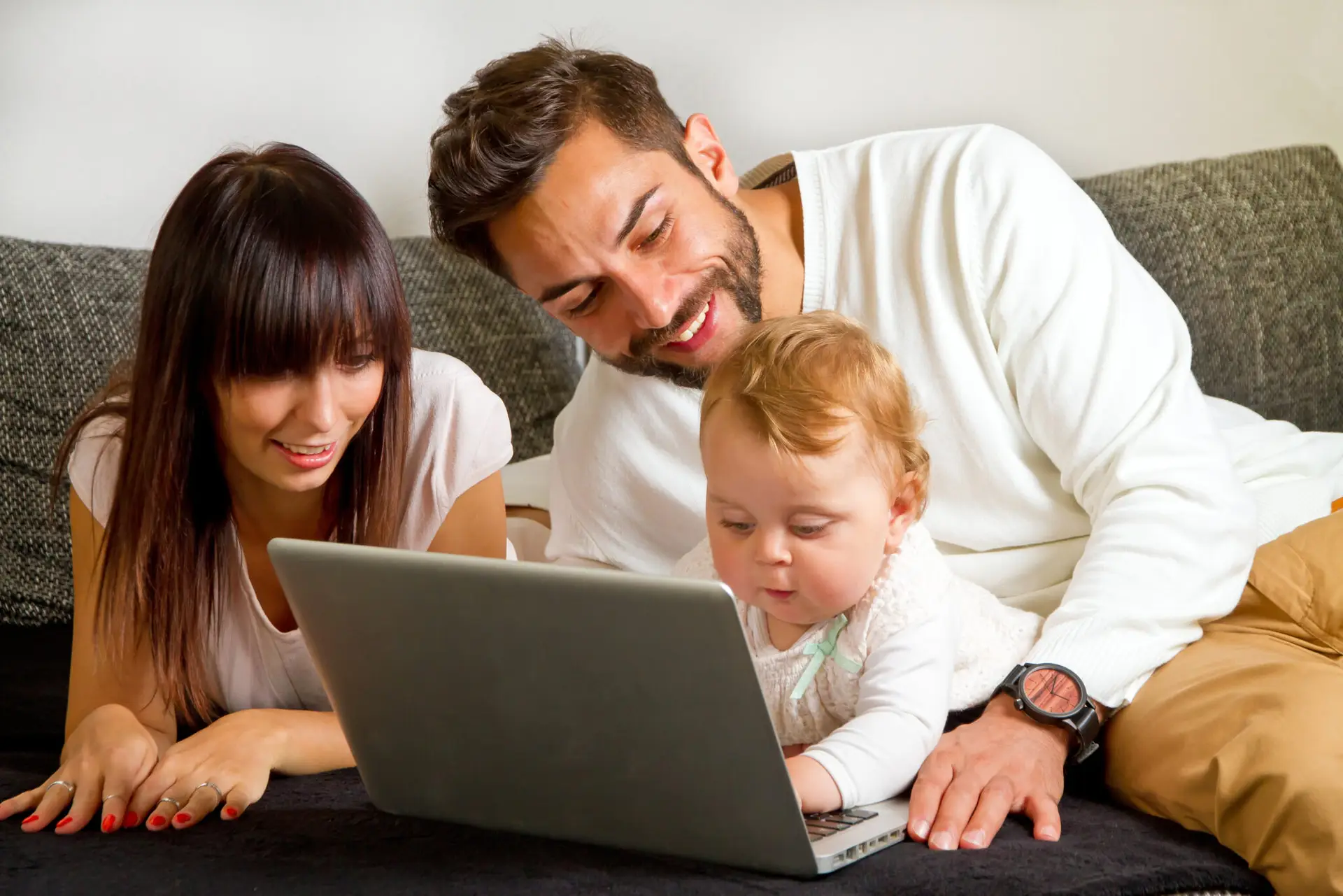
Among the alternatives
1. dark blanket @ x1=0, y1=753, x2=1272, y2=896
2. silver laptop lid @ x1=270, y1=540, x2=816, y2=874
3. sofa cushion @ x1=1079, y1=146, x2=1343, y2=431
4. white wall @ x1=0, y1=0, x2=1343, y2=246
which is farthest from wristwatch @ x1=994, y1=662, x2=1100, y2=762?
white wall @ x1=0, y1=0, x2=1343, y2=246

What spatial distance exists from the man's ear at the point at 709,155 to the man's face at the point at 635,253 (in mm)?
48

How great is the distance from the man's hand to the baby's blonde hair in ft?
0.74

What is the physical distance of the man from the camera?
1.37 metres

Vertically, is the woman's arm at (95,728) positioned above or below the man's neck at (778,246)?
below

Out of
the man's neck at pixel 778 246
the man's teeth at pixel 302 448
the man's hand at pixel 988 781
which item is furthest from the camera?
the man's neck at pixel 778 246

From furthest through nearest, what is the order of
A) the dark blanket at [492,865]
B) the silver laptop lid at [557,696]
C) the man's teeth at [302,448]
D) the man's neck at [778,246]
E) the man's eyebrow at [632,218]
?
1. the man's neck at [778,246]
2. the man's eyebrow at [632,218]
3. the man's teeth at [302,448]
4. the dark blanket at [492,865]
5. the silver laptop lid at [557,696]

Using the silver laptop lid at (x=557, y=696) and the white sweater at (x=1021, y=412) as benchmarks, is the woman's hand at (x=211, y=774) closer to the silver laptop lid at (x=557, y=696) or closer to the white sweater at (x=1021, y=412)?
the silver laptop lid at (x=557, y=696)

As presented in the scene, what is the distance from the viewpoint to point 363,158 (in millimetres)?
2078

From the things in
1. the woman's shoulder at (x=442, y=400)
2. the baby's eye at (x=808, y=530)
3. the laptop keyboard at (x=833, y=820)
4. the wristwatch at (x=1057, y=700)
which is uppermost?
the woman's shoulder at (x=442, y=400)

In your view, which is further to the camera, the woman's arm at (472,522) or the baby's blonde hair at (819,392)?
the woman's arm at (472,522)

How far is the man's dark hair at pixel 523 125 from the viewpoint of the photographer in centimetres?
149

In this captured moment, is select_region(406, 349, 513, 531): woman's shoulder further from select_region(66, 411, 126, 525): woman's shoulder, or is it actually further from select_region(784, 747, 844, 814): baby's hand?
select_region(784, 747, 844, 814): baby's hand

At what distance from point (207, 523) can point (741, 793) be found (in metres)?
0.76

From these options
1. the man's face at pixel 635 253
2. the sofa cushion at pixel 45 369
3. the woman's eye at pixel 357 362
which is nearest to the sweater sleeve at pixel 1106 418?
the man's face at pixel 635 253
